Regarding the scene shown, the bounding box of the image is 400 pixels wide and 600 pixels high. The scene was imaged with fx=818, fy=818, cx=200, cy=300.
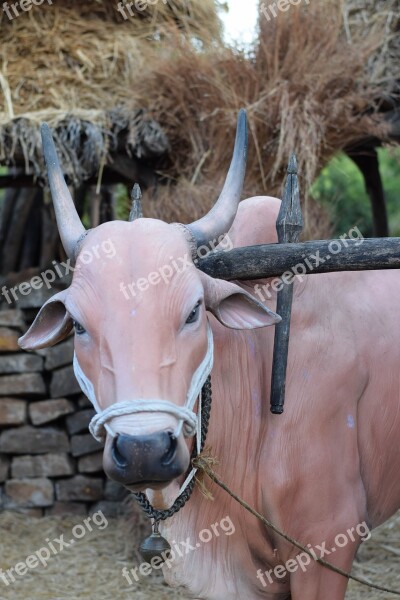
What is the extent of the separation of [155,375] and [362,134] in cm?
353

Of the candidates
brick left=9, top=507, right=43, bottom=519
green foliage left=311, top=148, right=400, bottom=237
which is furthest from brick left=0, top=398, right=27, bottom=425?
green foliage left=311, top=148, right=400, bottom=237

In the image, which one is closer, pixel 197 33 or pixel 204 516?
pixel 204 516

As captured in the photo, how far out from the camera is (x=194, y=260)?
2.63 metres

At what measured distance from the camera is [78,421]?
599cm

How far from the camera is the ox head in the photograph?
215 cm

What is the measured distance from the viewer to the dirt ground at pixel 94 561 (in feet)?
15.8

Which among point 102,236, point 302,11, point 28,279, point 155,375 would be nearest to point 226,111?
point 302,11

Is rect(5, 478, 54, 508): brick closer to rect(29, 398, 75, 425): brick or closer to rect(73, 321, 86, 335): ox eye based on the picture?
rect(29, 398, 75, 425): brick

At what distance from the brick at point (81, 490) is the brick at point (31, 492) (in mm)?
88

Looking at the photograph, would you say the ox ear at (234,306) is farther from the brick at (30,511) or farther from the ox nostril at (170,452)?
the brick at (30,511)

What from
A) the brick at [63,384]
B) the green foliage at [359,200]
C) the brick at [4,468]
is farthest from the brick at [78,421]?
the green foliage at [359,200]

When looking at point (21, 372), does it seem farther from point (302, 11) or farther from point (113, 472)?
point (113, 472)

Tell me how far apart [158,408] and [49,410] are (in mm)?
4007

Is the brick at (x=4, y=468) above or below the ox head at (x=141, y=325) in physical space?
below
